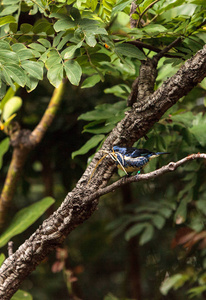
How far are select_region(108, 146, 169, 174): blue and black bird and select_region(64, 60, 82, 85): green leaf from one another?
0.11 metres

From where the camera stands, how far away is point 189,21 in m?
0.58

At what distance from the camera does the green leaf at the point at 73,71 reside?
523 millimetres

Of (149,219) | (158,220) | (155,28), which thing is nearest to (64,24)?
(155,28)

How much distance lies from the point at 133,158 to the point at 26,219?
423 mm

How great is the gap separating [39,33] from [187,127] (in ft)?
1.07

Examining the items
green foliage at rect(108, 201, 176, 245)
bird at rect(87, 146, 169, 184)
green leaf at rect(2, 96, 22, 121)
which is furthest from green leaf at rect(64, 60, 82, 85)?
green foliage at rect(108, 201, 176, 245)

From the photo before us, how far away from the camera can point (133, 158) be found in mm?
484

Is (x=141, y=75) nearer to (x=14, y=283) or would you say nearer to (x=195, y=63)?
(x=195, y=63)

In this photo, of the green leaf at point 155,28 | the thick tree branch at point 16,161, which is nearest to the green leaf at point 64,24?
the green leaf at point 155,28

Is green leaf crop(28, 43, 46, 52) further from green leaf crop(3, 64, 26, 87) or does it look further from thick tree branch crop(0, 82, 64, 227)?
thick tree branch crop(0, 82, 64, 227)

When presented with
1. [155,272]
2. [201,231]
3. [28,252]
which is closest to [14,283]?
[28,252]

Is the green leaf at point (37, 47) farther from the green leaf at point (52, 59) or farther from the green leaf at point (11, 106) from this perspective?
the green leaf at point (11, 106)

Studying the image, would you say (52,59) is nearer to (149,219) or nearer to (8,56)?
(8,56)

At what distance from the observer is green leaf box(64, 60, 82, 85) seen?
52 centimetres
